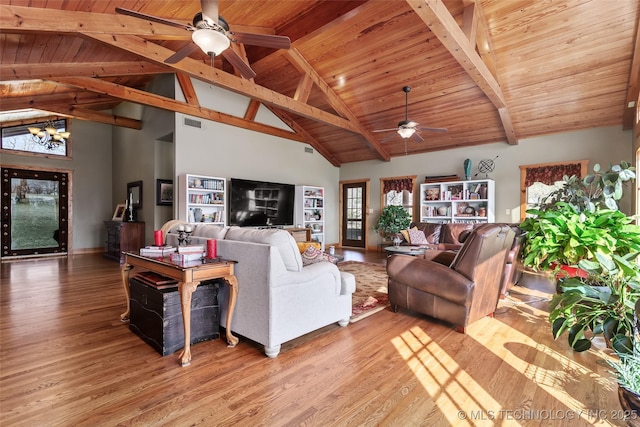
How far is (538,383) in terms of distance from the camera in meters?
1.96

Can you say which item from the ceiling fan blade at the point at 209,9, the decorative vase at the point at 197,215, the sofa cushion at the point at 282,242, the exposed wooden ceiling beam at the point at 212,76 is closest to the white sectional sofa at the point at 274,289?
the sofa cushion at the point at 282,242

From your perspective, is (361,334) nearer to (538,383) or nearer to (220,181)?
(538,383)

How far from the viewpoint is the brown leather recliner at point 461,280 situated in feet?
8.91

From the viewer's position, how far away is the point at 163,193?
6.61 meters

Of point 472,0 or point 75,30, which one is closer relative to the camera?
point 75,30

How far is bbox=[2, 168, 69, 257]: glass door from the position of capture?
701 cm

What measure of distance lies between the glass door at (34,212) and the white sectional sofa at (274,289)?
25.1ft

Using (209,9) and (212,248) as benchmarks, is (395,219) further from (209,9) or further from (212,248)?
(209,9)

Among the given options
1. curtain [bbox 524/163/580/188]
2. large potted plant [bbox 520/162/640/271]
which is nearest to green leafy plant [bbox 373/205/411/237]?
curtain [bbox 524/163/580/188]

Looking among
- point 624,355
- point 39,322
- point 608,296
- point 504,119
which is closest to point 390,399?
point 624,355

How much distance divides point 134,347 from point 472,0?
545 cm

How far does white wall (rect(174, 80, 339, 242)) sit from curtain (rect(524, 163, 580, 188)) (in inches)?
209

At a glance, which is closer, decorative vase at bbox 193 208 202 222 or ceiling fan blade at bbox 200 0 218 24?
ceiling fan blade at bbox 200 0 218 24

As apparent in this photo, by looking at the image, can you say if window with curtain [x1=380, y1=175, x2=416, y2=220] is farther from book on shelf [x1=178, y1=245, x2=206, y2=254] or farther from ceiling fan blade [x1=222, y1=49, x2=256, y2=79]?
book on shelf [x1=178, y1=245, x2=206, y2=254]
